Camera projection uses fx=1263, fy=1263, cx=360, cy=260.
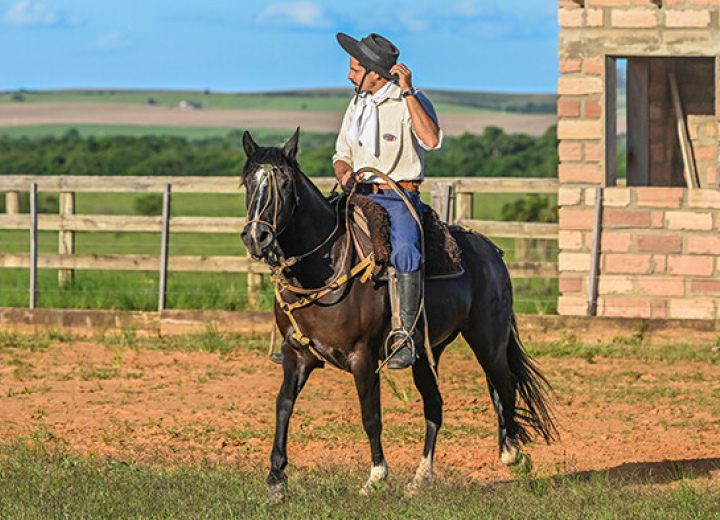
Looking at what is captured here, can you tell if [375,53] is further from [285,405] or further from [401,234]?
[285,405]

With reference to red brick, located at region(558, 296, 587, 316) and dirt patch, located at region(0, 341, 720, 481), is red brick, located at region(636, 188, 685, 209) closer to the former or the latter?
red brick, located at region(558, 296, 587, 316)

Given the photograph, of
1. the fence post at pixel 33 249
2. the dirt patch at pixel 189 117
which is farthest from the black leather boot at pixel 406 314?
the dirt patch at pixel 189 117

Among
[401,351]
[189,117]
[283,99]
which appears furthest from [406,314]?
[283,99]

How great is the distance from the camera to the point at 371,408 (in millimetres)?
7547

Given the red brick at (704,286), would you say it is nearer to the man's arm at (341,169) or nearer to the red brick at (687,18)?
the red brick at (687,18)

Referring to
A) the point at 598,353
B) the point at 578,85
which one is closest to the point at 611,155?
the point at 578,85

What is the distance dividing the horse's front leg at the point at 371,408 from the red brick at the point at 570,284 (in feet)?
25.4

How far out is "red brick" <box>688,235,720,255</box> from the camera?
47.6 feet

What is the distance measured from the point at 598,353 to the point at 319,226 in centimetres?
706

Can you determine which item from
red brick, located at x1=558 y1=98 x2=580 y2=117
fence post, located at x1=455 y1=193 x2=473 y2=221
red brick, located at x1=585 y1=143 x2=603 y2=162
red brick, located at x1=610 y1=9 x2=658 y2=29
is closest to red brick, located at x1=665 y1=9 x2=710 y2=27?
red brick, located at x1=610 y1=9 x2=658 y2=29

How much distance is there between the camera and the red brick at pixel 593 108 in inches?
579

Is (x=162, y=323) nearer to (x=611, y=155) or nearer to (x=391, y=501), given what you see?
(x=611, y=155)

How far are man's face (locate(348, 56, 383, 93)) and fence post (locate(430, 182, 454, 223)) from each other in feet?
22.8

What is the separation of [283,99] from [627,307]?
121128 mm
